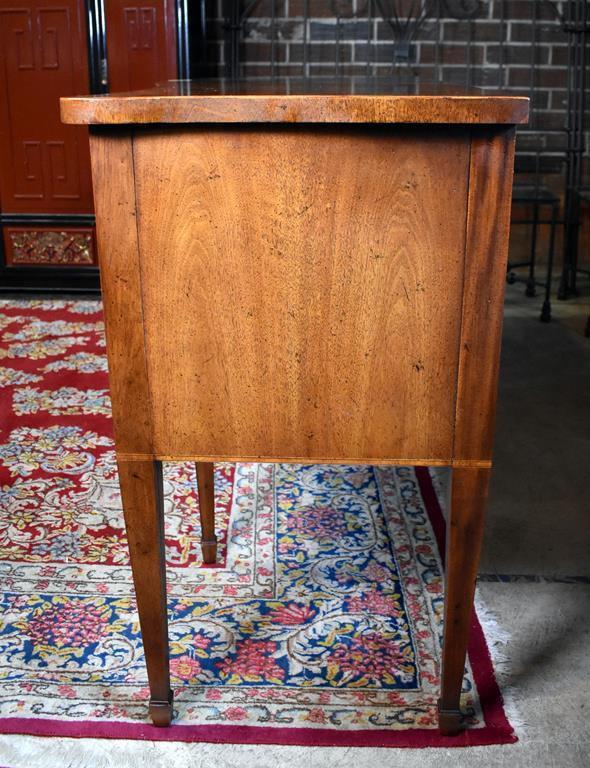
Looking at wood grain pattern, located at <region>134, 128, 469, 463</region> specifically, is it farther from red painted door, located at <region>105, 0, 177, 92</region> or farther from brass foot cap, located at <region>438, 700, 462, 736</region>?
red painted door, located at <region>105, 0, 177, 92</region>

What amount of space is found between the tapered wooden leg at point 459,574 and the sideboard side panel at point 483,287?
0.16ft

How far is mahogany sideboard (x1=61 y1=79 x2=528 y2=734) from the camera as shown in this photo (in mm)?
1185

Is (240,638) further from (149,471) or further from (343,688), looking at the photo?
(149,471)

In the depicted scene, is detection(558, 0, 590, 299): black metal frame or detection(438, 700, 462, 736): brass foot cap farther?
detection(558, 0, 590, 299): black metal frame

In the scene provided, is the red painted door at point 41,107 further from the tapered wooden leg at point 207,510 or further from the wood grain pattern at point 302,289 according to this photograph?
the wood grain pattern at point 302,289

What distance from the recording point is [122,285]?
4.20 ft

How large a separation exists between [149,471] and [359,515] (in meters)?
1.04

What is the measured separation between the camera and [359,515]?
91.7 inches

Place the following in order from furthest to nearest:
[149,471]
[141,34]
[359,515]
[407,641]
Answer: [141,34], [359,515], [407,641], [149,471]

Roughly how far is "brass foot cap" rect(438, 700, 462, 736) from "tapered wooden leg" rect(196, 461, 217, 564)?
0.72m

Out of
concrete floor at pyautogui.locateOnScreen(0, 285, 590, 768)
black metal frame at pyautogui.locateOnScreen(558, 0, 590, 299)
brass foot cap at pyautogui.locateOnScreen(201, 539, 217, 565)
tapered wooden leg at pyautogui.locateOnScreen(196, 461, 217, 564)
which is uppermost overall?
black metal frame at pyautogui.locateOnScreen(558, 0, 590, 299)

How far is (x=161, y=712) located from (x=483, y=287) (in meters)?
0.89

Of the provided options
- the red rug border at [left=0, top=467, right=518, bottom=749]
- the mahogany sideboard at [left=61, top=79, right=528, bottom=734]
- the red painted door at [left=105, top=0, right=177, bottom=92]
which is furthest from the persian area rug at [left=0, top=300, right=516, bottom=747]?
the red painted door at [left=105, top=0, right=177, bottom=92]

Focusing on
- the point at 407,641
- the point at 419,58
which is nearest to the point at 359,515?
the point at 407,641
